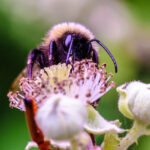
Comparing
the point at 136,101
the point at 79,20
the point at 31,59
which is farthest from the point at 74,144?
the point at 79,20

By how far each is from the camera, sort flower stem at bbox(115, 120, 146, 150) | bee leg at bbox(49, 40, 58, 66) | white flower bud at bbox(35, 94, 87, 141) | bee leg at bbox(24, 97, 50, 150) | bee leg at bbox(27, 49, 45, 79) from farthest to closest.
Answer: bee leg at bbox(27, 49, 45, 79), bee leg at bbox(49, 40, 58, 66), flower stem at bbox(115, 120, 146, 150), bee leg at bbox(24, 97, 50, 150), white flower bud at bbox(35, 94, 87, 141)

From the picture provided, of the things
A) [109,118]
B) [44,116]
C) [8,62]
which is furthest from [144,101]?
[8,62]

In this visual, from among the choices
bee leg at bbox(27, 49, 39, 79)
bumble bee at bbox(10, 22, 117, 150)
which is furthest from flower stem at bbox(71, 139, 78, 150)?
bee leg at bbox(27, 49, 39, 79)

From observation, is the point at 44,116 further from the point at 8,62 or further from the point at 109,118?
the point at 8,62

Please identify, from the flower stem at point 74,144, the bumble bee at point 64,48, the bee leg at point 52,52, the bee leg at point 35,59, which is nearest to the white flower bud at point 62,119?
the flower stem at point 74,144

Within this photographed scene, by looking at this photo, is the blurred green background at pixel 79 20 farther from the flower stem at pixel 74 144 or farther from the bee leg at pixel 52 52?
the flower stem at pixel 74 144

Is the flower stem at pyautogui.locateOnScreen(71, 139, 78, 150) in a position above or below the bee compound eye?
below

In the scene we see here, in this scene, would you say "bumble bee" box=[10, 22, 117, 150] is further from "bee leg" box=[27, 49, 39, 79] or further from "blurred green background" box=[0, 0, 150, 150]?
"blurred green background" box=[0, 0, 150, 150]
